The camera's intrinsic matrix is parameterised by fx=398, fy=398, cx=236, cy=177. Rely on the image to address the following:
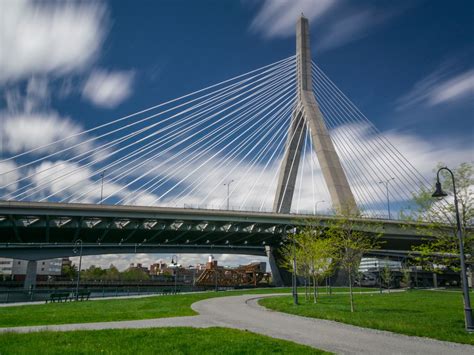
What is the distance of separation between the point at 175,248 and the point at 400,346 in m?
66.3

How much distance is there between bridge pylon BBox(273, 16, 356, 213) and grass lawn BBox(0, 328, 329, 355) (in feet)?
106

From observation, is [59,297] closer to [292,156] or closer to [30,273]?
[292,156]

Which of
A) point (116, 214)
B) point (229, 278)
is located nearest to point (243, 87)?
point (116, 214)

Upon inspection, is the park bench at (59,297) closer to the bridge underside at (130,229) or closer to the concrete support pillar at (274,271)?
the bridge underside at (130,229)

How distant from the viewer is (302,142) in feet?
168

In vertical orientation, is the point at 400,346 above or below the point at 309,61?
below

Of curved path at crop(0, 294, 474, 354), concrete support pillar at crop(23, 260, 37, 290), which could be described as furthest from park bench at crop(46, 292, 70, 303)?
concrete support pillar at crop(23, 260, 37, 290)

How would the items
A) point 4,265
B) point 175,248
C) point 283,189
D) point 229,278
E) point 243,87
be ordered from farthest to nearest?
point 4,265, point 229,278, point 175,248, point 283,189, point 243,87

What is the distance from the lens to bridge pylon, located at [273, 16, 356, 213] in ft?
144

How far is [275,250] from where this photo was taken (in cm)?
6919

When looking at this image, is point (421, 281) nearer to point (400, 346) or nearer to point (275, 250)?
point (275, 250)

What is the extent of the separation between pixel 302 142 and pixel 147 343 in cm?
4310

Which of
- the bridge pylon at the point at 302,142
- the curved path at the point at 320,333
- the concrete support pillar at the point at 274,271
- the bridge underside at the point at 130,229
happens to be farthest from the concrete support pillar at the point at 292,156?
the curved path at the point at 320,333

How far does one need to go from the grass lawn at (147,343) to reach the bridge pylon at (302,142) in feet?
106
